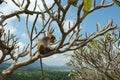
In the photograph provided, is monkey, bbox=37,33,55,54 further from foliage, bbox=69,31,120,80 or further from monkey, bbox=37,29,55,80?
foliage, bbox=69,31,120,80

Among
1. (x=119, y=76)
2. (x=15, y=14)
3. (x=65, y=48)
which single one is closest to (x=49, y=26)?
(x=65, y=48)

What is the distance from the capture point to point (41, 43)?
254 centimetres

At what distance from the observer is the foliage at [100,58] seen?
7292mm

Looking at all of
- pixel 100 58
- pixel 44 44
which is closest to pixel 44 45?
pixel 44 44

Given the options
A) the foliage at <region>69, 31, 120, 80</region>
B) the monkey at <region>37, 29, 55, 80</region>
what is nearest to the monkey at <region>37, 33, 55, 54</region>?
the monkey at <region>37, 29, 55, 80</region>

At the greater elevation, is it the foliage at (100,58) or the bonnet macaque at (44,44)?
the bonnet macaque at (44,44)

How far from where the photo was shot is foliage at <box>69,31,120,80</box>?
7.29 m

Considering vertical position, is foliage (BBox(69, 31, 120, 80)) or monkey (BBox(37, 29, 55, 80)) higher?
monkey (BBox(37, 29, 55, 80))

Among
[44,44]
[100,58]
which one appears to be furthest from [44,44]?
[100,58]

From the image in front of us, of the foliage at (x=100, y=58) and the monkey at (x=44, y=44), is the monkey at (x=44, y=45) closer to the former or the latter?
the monkey at (x=44, y=44)

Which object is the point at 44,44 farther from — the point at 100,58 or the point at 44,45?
the point at 100,58

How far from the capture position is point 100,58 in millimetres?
9328

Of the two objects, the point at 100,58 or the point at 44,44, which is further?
the point at 100,58

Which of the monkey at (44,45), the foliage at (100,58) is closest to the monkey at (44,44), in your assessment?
the monkey at (44,45)
